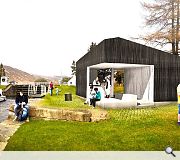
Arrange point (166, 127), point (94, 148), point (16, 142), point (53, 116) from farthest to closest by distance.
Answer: point (53, 116) < point (166, 127) < point (16, 142) < point (94, 148)

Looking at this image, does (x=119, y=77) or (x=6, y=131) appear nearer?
(x=6, y=131)

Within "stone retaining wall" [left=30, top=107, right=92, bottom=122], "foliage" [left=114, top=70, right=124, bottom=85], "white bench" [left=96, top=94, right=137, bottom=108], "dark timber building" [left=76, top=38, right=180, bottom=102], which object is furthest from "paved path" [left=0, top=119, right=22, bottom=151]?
"foliage" [left=114, top=70, right=124, bottom=85]

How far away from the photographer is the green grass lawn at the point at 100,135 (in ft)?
32.1

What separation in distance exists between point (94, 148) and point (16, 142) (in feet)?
9.85

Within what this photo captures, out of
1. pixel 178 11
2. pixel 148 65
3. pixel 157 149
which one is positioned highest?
pixel 178 11

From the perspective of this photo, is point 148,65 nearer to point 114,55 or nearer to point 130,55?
point 130,55

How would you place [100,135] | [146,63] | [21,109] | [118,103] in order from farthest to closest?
1. [146,63]
2. [118,103]
3. [21,109]
4. [100,135]

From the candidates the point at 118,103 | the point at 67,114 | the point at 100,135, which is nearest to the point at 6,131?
the point at 67,114

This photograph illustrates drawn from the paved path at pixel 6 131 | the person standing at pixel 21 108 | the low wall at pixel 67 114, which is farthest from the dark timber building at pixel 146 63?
the paved path at pixel 6 131

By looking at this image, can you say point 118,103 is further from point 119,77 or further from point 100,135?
point 119,77

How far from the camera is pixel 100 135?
11070 mm

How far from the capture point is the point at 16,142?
10312 mm

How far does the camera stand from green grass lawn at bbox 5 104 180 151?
980 cm
